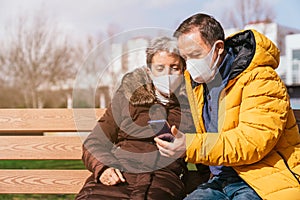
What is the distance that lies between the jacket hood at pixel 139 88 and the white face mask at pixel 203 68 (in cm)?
42

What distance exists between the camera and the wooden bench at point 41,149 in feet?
13.2

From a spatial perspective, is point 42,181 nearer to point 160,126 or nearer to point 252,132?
point 160,126

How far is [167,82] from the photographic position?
3201 mm

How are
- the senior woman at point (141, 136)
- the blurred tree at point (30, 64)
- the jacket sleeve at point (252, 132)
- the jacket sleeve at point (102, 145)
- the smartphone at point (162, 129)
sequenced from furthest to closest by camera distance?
the blurred tree at point (30, 64) → the jacket sleeve at point (102, 145) → the senior woman at point (141, 136) → the smartphone at point (162, 129) → the jacket sleeve at point (252, 132)

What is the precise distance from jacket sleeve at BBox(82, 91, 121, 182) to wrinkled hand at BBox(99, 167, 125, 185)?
0.10ft

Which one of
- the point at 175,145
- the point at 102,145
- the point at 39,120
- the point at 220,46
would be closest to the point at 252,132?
the point at 175,145

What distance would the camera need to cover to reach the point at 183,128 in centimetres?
332

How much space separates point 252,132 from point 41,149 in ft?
6.43

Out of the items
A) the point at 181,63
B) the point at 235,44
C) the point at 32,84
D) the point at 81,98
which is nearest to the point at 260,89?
the point at 235,44

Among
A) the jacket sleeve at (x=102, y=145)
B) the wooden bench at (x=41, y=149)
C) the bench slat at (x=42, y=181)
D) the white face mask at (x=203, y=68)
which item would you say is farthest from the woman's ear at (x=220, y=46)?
the bench slat at (x=42, y=181)

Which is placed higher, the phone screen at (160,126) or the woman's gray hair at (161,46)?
the woman's gray hair at (161,46)

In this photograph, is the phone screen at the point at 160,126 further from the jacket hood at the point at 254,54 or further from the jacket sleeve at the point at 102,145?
the jacket hood at the point at 254,54

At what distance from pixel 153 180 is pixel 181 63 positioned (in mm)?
674

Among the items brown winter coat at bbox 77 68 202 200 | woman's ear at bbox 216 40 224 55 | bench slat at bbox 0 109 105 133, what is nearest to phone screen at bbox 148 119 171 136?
brown winter coat at bbox 77 68 202 200
